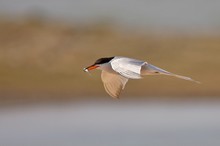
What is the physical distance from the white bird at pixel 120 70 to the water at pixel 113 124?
2524mm

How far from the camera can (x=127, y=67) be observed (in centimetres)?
680

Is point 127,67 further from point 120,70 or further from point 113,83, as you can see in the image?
point 113,83

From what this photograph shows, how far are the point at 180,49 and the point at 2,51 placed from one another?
136 inches

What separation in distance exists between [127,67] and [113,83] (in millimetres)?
972

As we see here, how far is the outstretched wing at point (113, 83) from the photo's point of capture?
7.71 metres

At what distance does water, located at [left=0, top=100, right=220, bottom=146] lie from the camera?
1047cm

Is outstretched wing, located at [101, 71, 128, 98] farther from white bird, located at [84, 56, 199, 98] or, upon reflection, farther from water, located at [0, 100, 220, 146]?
water, located at [0, 100, 220, 146]

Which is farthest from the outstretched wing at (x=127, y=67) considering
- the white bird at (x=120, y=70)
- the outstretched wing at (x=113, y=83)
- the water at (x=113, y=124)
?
the water at (x=113, y=124)

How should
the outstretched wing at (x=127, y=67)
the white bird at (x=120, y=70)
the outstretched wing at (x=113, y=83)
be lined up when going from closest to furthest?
the outstretched wing at (x=127, y=67) < the white bird at (x=120, y=70) < the outstretched wing at (x=113, y=83)

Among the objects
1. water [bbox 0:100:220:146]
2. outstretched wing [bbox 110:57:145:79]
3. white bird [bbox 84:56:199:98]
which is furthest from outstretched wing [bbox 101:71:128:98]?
water [bbox 0:100:220:146]

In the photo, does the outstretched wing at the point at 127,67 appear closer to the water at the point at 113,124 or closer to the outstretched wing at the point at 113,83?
the outstretched wing at the point at 113,83

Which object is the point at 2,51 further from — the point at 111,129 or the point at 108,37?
the point at 111,129

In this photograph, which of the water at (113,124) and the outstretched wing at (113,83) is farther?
the water at (113,124)

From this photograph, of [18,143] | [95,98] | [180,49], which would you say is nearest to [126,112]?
[95,98]
